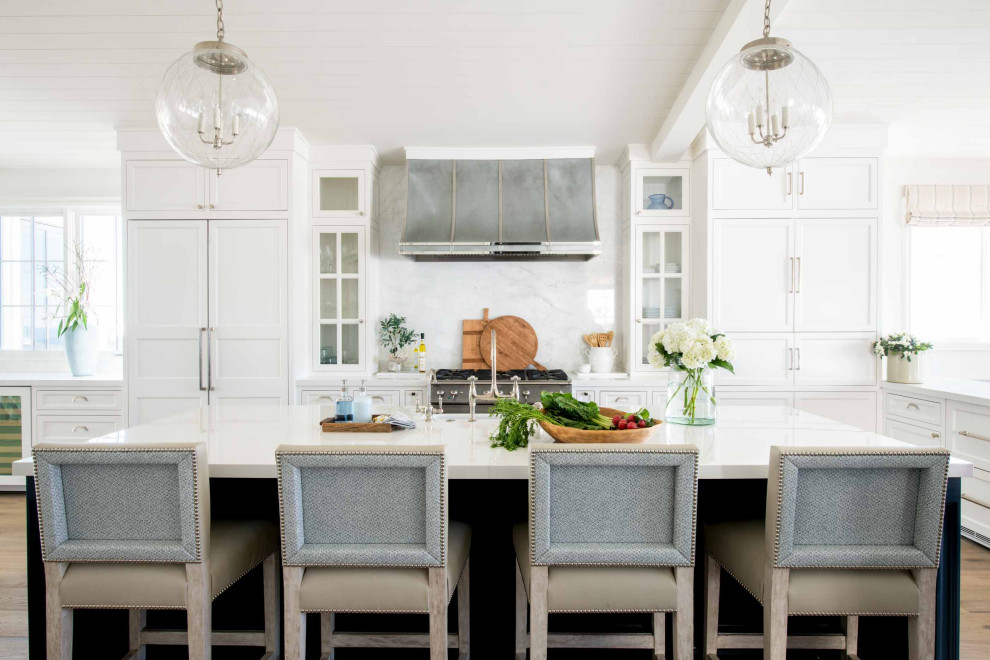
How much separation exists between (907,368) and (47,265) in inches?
247

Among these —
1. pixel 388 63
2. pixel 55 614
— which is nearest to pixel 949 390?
pixel 388 63

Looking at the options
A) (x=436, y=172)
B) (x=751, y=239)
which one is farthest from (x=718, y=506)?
(x=436, y=172)

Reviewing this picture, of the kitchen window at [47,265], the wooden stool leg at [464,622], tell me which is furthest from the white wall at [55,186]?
the wooden stool leg at [464,622]

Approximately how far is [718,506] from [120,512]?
5.92ft

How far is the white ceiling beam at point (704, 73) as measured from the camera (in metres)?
2.52

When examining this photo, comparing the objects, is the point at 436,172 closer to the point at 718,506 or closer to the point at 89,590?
the point at 718,506

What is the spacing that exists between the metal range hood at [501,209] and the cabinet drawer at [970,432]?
7.30 feet

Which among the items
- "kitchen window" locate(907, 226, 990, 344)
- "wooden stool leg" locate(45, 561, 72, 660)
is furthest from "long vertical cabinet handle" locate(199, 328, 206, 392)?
"kitchen window" locate(907, 226, 990, 344)

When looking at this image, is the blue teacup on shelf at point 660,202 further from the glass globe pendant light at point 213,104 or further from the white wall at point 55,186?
the white wall at point 55,186

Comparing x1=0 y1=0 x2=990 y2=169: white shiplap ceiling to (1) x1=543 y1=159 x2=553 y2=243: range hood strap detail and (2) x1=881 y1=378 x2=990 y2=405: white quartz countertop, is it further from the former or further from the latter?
(2) x1=881 y1=378 x2=990 y2=405: white quartz countertop

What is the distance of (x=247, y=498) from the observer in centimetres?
205

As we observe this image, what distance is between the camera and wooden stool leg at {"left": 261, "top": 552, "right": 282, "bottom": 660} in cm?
185

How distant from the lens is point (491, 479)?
1914 mm

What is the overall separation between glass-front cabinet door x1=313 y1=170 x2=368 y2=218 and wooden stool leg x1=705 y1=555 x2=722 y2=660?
3.17 metres
